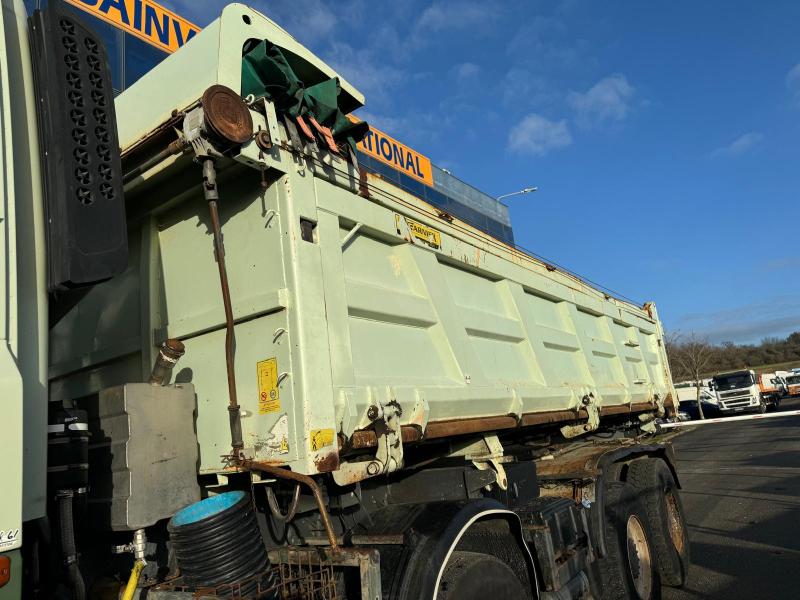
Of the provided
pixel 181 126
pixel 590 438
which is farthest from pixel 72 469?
pixel 590 438

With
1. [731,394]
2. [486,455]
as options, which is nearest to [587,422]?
[486,455]

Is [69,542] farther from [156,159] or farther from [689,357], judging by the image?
[689,357]

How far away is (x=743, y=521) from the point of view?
7.22m

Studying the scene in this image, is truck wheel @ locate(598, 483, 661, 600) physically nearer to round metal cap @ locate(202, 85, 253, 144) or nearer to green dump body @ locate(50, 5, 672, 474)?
green dump body @ locate(50, 5, 672, 474)

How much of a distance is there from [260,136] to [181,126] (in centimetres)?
35

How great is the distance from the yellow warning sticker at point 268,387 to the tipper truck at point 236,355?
0.01 m

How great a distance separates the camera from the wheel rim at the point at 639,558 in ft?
15.0

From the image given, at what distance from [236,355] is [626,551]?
3.43 m

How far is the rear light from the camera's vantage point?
1.57m

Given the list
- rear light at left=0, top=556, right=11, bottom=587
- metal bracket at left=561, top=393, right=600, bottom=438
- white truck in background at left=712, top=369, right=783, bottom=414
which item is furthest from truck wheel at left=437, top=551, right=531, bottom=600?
white truck in background at left=712, top=369, right=783, bottom=414

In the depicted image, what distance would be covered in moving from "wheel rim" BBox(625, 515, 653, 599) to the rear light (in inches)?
164

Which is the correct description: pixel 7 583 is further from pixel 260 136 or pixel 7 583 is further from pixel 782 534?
pixel 782 534

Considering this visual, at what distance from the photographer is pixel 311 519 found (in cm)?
266

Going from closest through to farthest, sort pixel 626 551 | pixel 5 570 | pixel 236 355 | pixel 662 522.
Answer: pixel 5 570
pixel 236 355
pixel 626 551
pixel 662 522
